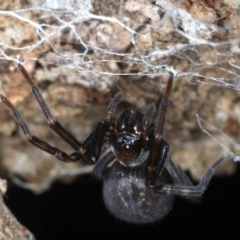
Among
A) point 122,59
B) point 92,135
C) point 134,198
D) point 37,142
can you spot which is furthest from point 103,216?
point 122,59

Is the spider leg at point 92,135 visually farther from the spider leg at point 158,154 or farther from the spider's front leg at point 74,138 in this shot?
the spider leg at point 158,154

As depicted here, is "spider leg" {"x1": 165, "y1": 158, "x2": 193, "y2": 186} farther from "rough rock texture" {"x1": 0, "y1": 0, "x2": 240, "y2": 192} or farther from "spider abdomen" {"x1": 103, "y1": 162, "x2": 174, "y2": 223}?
"rough rock texture" {"x1": 0, "y1": 0, "x2": 240, "y2": 192}

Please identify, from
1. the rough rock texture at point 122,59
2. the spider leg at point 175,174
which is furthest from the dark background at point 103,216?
the spider leg at point 175,174

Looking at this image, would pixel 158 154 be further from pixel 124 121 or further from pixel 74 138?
pixel 74 138

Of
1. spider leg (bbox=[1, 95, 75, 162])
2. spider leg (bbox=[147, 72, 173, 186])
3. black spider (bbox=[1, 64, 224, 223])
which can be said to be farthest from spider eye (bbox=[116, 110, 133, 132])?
spider leg (bbox=[1, 95, 75, 162])

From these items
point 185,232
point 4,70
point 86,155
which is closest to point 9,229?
point 86,155

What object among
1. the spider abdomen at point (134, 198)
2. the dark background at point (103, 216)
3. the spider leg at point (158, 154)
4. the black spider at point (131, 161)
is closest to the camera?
the spider leg at point (158, 154)

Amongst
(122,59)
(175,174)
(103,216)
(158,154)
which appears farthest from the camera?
→ (103,216)

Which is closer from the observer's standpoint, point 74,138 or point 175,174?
point 74,138
